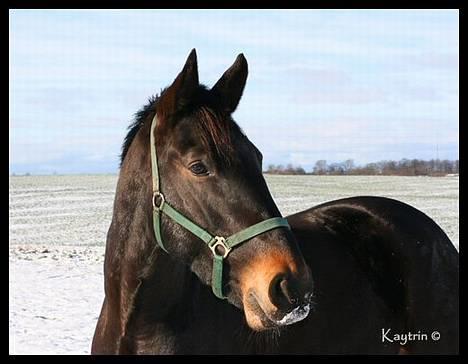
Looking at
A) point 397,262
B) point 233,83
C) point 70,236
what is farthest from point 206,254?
point 70,236

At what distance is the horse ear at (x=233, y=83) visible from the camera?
320 centimetres

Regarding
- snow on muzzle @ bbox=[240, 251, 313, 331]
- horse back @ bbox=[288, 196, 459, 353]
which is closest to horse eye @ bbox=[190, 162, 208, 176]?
snow on muzzle @ bbox=[240, 251, 313, 331]

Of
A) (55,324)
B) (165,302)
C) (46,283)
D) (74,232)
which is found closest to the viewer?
(165,302)

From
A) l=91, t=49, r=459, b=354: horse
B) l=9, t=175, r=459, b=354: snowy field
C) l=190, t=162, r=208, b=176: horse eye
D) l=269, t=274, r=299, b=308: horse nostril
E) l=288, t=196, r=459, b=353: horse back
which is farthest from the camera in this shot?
l=9, t=175, r=459, b=354: snowy field

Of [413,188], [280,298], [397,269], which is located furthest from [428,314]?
[413,188]

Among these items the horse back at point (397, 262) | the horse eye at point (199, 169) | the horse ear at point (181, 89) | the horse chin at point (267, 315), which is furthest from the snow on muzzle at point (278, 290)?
the horse back at point (397, 262)

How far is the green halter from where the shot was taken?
9.20ft

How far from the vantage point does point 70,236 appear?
58.1ft

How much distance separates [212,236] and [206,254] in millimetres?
105

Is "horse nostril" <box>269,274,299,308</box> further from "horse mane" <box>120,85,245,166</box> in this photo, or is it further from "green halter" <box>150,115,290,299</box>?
"horse mane" <box>120,85,245,166</box>

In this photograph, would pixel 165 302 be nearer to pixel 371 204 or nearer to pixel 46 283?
pixel 371 204

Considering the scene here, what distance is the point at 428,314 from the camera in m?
4.41

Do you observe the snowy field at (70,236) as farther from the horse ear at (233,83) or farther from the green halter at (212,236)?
the horse ear at (233,83)
